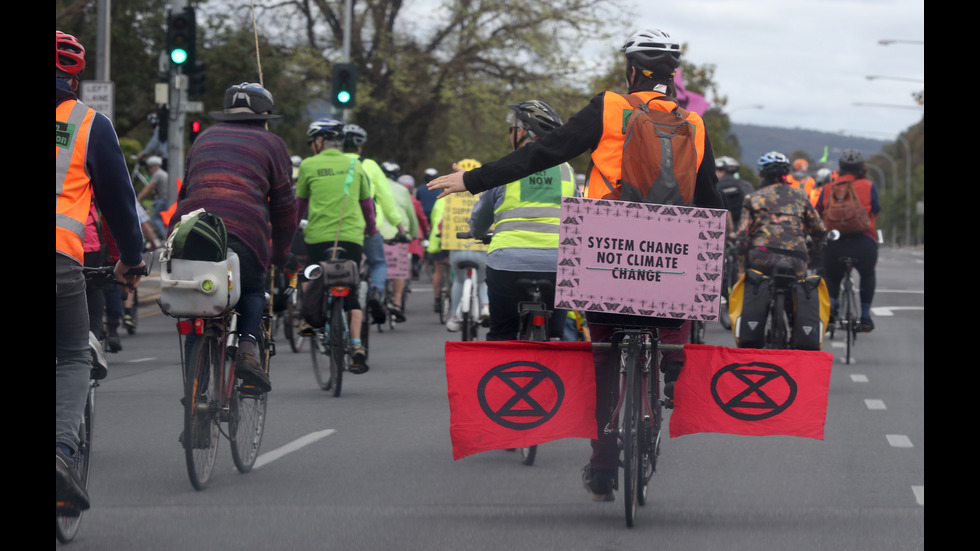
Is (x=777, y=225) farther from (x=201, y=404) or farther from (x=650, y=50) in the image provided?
(x=201, y=404)

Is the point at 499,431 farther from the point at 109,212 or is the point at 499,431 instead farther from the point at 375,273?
the point at 375,273

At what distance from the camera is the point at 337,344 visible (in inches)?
390

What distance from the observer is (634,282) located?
5.66 meters

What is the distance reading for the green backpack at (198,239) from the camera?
20.6ft

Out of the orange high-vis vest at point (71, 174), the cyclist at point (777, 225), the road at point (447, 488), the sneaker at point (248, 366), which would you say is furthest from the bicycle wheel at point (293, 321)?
the orange high-vis vest at point (71, 174)

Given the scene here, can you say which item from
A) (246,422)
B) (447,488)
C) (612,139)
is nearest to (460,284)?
(246,422)

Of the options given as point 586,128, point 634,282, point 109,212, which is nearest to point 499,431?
point 634,282

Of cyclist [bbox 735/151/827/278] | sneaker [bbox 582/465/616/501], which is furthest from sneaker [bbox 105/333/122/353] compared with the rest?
sneaker [bbox 582/465/616/501]

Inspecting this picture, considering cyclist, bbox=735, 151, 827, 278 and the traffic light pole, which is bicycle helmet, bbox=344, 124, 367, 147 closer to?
cyclist, bbox=735, 151, 827, 278

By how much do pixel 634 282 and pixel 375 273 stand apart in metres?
7.40

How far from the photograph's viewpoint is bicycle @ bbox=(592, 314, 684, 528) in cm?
575

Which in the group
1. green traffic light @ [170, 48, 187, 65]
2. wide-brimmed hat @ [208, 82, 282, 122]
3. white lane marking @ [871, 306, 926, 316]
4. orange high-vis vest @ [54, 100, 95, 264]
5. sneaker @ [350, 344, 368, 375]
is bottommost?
white lane marking @ [871, 306, 926, 316]

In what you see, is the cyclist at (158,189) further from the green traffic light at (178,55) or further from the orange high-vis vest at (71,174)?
the orange high-vis vest at (71,174)

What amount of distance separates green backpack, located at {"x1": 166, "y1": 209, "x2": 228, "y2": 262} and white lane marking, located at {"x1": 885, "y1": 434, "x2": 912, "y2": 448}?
412cm
